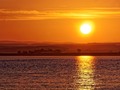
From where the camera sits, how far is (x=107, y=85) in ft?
190

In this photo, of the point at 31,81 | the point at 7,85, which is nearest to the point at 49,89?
the point at 7,85

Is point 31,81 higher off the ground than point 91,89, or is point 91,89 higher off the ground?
point 31,81

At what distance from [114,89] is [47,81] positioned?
12.2 metres

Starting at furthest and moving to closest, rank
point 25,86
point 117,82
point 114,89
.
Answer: point 117,82 < point 25,86 < point 114,89

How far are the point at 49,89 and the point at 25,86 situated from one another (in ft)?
13.2

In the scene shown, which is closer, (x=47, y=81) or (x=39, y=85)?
(x=39, y=85)

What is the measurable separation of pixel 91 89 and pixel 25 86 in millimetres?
7001

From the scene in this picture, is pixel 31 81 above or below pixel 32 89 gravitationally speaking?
above

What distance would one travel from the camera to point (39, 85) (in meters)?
58.5

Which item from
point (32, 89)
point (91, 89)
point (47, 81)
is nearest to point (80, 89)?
point (91, 89)

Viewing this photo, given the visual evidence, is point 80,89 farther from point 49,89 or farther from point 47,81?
point 47,81

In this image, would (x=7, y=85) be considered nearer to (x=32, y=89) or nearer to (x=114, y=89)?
(x=32, y=89)

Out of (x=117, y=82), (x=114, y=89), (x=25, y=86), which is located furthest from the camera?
(x=117, y=82)

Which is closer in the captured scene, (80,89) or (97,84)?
(80,89)
